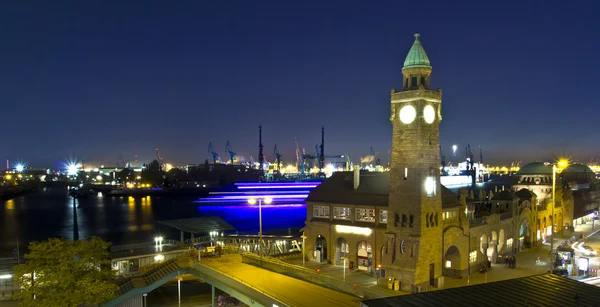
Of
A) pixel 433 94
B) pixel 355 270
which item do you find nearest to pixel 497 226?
pixel 355 270

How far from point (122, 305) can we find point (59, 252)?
29.2 feet

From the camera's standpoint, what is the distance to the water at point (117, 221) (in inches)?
4114

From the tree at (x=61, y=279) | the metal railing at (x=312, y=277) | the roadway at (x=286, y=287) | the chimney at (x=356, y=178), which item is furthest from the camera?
the chimney at (x=356, y=178)

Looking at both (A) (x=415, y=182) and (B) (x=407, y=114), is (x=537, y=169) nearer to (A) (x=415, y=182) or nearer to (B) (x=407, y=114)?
(A) (x=415, y=182)

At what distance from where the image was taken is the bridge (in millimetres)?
29234

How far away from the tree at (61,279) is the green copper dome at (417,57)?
31.0 meters

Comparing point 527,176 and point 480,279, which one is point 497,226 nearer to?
point 480,279

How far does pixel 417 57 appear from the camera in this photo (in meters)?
40.2

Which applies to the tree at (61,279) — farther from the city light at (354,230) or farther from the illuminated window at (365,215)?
the illuminated window at (365,215)

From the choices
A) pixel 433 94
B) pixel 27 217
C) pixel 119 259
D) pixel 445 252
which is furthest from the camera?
pixel 27 217

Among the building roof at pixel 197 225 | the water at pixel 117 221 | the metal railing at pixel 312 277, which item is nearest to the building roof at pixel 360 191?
the metal railing at pixel 312 277

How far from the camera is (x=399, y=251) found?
40219 millimetres

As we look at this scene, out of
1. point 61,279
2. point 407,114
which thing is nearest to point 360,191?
point 407,114

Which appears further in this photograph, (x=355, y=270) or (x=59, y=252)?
(x=355, y=270)
